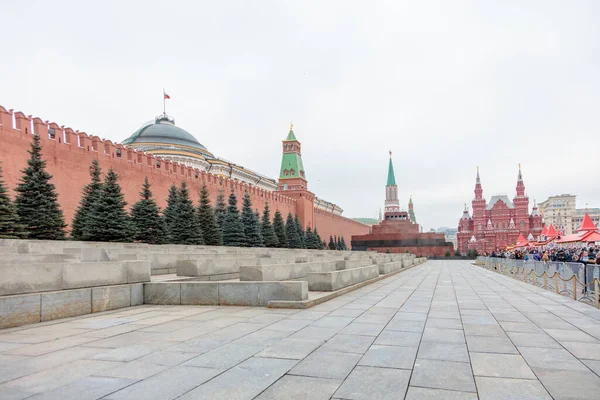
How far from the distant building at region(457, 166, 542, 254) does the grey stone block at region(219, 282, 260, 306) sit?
266 feet

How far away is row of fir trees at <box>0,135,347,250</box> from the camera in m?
15.1

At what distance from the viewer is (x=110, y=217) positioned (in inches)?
677

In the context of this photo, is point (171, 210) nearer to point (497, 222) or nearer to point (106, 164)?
point (106, 164)

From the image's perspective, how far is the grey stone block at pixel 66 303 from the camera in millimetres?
5047

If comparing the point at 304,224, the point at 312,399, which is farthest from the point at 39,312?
the point at 304,224

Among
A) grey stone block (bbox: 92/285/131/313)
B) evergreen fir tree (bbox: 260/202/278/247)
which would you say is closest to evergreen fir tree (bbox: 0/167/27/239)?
grey stone block (bbox: 92/285/131/313)

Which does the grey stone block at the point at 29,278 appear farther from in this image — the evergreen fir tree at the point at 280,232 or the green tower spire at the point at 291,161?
the green tower spire at the point at 291,161

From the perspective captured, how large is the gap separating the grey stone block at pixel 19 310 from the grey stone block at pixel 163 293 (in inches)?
69.3

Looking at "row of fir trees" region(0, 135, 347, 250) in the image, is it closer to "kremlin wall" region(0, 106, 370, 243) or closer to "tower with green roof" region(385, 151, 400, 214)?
"kremlin wall" region(0, 106, 370, 243)

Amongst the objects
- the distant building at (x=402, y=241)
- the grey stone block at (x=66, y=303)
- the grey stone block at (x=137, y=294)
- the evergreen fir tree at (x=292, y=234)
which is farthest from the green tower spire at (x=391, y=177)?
the grey stone block at (x=66, y=303)

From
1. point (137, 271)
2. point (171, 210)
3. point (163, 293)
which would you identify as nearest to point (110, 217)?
point (171, 210)

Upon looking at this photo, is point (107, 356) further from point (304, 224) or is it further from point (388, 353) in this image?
point (304, 224)

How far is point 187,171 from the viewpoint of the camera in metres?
29.0

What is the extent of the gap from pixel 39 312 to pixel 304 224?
1673 inches
